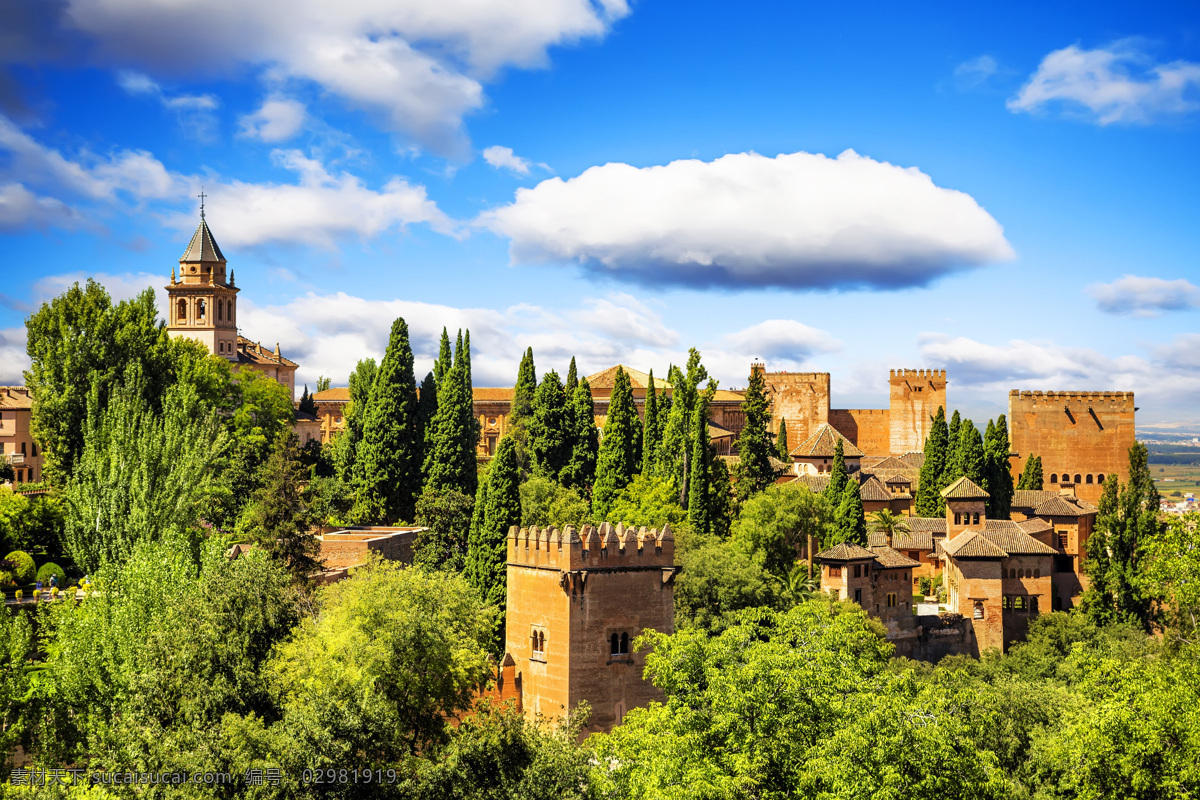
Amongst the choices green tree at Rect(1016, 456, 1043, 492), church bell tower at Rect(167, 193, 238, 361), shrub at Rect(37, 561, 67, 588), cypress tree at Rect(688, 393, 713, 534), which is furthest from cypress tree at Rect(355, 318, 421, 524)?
green tree at Rect(1016, 456, 1043, 492)

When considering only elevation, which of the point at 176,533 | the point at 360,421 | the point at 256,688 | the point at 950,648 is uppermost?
the point at 360,421

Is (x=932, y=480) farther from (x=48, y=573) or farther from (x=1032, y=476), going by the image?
(x=48, y=573)

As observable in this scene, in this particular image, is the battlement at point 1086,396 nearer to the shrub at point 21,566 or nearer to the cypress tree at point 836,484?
the cypress tree at point 836,484

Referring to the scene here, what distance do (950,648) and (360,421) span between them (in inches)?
1204

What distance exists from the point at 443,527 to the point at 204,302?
3713 cm

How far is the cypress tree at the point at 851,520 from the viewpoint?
48531 millimetres

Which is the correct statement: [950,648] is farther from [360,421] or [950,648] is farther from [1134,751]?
[360,421]

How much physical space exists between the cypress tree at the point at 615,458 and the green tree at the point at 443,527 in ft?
20.9

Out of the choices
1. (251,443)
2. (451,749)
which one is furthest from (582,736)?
(251,443)

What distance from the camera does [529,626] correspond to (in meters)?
31.2

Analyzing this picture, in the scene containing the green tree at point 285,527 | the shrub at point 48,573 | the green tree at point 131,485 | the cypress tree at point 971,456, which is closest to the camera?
the green tree at point 285,527

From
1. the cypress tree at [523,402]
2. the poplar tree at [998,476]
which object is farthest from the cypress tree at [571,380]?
the poplar tree at [998,476]

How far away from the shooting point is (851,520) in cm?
4869

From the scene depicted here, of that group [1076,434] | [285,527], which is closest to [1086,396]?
[1076,434]
